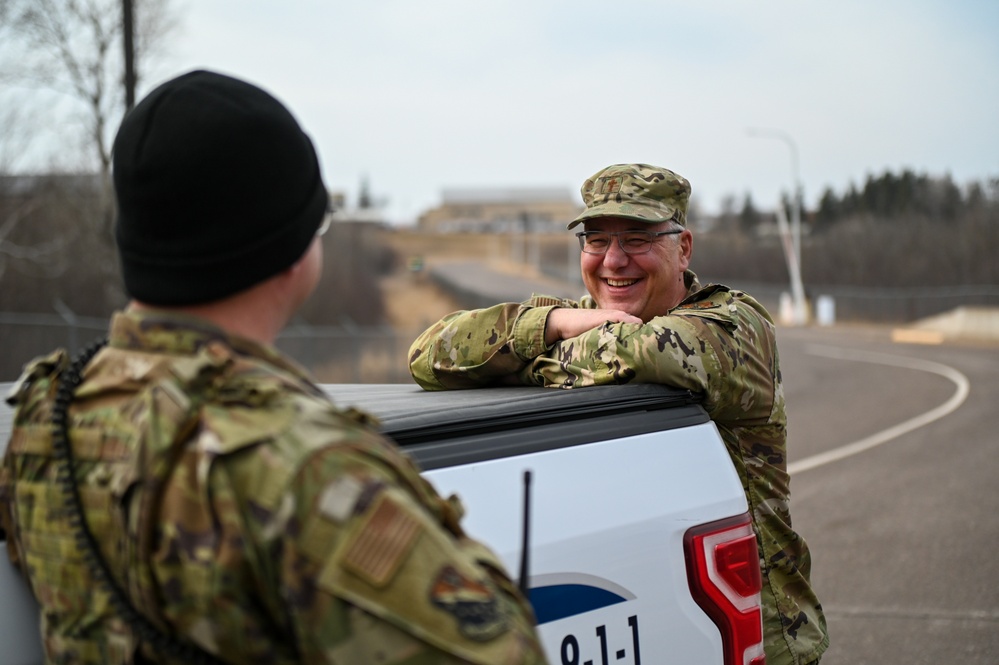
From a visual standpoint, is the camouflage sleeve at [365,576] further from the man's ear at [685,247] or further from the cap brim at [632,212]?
the man's ear at [685,247]

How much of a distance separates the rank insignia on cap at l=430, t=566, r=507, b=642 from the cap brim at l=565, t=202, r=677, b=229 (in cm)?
213

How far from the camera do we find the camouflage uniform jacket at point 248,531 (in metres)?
1.22

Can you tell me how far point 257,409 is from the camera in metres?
1.31

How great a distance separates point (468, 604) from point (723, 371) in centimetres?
161

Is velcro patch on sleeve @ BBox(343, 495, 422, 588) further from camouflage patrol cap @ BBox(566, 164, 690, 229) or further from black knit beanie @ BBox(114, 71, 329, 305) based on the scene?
camouflage patrol cap @ BBox(566, 164, 690, 229)

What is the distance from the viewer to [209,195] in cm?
137

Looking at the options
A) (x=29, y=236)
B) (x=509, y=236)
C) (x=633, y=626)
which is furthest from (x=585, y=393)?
(x=509, y=236)

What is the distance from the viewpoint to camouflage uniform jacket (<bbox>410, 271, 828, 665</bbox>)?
2695 mm

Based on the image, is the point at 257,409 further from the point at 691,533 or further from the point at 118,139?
the point at 691,533

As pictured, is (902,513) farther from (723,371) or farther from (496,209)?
(496,209)

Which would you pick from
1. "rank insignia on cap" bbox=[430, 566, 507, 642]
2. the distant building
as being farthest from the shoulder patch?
the distant building

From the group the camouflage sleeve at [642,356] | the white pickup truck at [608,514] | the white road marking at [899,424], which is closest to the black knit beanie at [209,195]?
the white pickup truck at [608,514]

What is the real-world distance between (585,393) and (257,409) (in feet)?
4.20

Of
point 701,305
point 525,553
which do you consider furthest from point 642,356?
point 525,553
